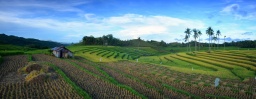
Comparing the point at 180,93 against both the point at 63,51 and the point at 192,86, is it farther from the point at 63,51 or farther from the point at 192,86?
the point at 63,51

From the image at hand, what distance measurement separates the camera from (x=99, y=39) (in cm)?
10362

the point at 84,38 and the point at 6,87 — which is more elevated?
the point at 84,38

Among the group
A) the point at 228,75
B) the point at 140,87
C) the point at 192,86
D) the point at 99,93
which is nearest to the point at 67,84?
the point at 99,93

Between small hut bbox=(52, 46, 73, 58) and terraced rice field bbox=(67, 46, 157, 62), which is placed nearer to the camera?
Result: small hut bbox=(52, 46, 73, 58)

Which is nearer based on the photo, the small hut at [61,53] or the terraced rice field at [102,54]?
the small hut at [61,53]

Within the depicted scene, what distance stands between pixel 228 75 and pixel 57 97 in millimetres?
23154

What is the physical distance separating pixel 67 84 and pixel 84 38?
88.6 metres

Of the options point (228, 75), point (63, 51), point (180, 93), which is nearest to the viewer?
point (180, 93)

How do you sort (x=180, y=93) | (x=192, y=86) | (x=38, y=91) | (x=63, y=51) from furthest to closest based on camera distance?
(x=63, y=51), (x=192, y=86), (x=180, y=93), (x=38, y=91)

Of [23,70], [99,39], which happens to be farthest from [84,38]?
[23,70]

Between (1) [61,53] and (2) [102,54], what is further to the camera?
(2) [102,54]

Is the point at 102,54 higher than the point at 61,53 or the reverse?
the reverse

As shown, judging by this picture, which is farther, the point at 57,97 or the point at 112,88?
the point at 112,88

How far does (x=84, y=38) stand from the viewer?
334 ft
